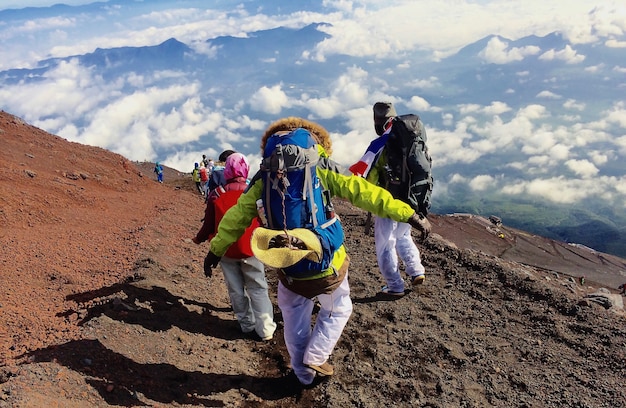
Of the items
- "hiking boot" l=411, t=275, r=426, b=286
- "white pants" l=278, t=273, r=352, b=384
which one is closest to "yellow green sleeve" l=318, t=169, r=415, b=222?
"white pants" l=278, t=273, r=352, b=384

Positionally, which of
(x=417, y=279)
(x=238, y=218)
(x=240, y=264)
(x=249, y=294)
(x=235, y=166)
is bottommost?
(x=417, y=279)

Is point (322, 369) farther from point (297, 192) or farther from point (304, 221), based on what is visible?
point (297, 192)

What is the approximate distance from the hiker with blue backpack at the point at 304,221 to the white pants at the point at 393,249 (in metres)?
2.39

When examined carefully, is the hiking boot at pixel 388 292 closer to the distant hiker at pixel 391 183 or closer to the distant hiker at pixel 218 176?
the distant hiker at pixel 391 183

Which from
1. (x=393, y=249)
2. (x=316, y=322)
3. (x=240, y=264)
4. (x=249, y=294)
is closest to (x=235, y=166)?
(x=240, y=264)

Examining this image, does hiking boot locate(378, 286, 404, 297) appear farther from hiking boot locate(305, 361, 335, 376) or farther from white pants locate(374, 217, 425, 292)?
hiking boot locate(305, 361, 335, 376)

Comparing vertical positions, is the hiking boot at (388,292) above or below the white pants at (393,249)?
below

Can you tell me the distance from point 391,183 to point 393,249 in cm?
111

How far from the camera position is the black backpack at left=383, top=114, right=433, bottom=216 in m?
6.08

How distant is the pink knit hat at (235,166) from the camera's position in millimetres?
4953

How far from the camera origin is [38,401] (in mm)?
3297

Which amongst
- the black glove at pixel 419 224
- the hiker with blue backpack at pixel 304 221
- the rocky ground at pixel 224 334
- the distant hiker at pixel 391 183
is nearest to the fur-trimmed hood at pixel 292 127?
the hiker with blue backpack at pixel 304 221

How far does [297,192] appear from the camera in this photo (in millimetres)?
3619

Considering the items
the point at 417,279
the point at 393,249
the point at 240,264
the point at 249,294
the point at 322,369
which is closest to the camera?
the point at 322,369
